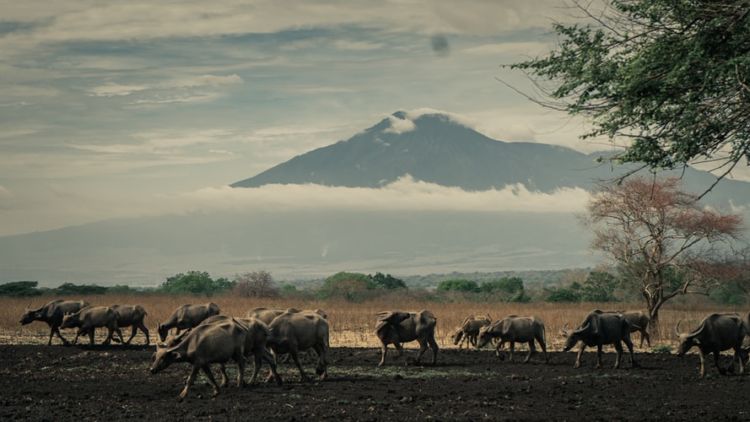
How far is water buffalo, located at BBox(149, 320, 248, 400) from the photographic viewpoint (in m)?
21.4

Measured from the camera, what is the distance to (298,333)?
79.8ft

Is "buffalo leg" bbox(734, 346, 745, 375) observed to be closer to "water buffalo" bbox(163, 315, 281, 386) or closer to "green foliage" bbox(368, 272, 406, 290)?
"water buffalo" bbox(163, 315, 281, 386)

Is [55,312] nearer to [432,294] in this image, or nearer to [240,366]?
[240,366]

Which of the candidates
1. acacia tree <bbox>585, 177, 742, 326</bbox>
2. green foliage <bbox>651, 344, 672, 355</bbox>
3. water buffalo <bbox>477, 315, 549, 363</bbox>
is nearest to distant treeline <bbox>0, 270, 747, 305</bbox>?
acacia tree <bbox>585, 177, 742, 326</bbox>

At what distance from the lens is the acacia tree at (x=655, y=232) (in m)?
42.2

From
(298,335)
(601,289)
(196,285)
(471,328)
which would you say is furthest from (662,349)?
(196,285)

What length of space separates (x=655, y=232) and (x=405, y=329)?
1838 cm

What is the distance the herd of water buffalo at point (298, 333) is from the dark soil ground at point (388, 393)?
68cm

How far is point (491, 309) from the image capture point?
187 feet

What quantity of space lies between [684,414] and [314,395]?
8068 millimetres

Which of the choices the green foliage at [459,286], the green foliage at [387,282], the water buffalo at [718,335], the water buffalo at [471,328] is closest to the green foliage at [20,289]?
the green foliage at [387,282]

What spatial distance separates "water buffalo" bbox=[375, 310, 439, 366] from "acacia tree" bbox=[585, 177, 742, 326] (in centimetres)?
1604

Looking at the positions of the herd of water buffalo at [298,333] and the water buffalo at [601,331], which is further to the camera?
the water buffalo at [601,331]

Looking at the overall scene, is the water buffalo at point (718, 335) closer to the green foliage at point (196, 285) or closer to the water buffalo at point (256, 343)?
the water buffalo at point (256, 343)
